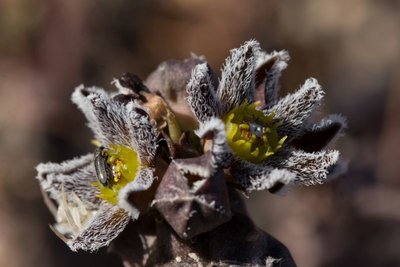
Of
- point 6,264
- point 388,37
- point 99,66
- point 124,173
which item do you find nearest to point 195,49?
point 99,66

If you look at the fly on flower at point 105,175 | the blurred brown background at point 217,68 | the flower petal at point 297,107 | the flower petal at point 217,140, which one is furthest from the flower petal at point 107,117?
the blurred brown background at point 217,68

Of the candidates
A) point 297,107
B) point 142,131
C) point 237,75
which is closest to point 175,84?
point 237,75

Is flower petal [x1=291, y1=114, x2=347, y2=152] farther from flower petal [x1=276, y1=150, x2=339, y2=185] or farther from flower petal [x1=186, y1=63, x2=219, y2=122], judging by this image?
flower petal [x1=186, y1=63, x2=219, y2=122]

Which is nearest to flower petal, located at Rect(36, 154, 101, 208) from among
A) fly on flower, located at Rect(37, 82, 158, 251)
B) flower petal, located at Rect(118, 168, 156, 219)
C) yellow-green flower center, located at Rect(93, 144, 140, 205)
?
fly on flower, located at Rect(37, 82, 158, 251)

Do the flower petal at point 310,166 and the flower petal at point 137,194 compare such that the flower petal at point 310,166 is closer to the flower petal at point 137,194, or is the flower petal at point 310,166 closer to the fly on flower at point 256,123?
the fly on flower at point 256,123

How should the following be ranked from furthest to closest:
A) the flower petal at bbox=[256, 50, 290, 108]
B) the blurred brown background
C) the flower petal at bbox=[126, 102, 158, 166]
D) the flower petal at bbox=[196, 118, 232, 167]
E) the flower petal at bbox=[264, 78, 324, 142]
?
the blurred brown background, the flower petal at bbox=[256, 50, 290, 108], the flower petal at bbox=[264, 78, 324, 142], the flower petal at bbox=[126, 102, 158, 166], the flower petal at bbox=[196, 118, 232, 167]
